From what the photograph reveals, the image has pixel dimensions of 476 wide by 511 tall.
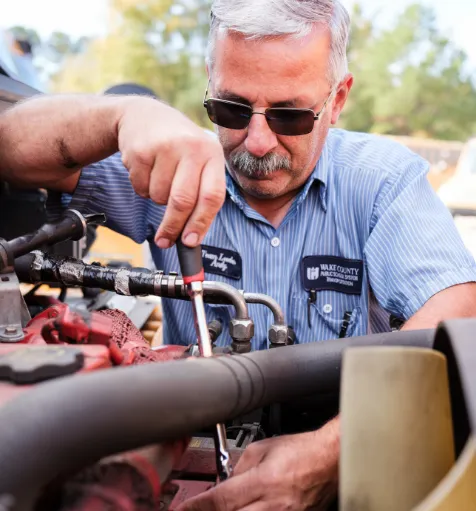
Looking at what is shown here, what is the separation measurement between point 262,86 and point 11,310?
95 centimetres

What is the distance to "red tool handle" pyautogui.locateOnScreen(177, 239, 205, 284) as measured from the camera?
103cm

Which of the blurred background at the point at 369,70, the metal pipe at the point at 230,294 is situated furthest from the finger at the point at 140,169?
the blurred background at the point at 369,70

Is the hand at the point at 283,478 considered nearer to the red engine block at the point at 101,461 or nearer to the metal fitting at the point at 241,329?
the red engine block at the point at 101,461

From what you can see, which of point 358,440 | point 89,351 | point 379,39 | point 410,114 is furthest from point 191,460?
point 379,39

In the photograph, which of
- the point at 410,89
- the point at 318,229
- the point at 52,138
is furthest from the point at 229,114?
the point at 410,89

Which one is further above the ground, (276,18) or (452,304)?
(276,18)

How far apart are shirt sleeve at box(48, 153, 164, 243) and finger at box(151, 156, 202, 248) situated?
2.80 feet

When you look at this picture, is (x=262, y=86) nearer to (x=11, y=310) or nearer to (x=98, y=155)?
(x=98, y=155)

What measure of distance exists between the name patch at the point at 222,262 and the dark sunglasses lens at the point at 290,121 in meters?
0.39

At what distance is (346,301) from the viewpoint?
184cm

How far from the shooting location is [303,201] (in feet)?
6.24

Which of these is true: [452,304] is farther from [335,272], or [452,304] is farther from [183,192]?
[183,192]

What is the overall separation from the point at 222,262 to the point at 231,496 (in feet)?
3.75

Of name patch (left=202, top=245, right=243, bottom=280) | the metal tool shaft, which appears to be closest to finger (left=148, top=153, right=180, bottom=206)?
the metal tool shaft
